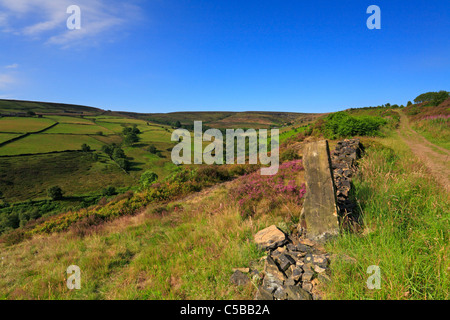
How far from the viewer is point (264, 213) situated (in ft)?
18.0

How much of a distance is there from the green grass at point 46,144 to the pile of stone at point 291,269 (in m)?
69.5

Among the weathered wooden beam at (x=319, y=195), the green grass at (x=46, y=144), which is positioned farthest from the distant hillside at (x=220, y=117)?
the weathered wooden beam at (x=319, y=195)

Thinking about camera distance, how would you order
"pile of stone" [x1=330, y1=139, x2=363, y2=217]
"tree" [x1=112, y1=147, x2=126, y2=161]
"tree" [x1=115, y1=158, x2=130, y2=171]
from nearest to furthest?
"pile of stone" [x1=330, y1=139, x2=363, y2=217], "tree" [x1=115, y1=158, x2=130, y2=171], "tree" [x1=112, y1=147, x2=126, y2=161]

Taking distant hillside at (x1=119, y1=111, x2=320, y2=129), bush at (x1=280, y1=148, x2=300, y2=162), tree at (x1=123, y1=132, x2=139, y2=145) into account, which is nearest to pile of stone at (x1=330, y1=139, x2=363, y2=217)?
bush at (x1=280, y1=148, x2=300, y2=162)

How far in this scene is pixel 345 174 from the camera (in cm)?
741

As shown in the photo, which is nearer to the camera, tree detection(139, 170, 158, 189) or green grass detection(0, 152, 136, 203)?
tree detection(139, 170, 158, 189)

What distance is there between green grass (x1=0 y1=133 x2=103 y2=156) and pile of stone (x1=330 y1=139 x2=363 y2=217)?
69.1 metres

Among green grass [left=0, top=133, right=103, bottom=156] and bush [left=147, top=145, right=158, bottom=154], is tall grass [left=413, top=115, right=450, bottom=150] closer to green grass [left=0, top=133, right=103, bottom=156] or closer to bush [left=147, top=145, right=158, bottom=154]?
bush [left=147, top=145, right=158, bottom=154]

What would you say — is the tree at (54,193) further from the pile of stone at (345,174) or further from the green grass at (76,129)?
the pile of stone at (345,174)

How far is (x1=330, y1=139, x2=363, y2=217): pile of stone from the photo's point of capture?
4.61 metres

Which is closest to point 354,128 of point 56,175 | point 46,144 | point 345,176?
point 345,176

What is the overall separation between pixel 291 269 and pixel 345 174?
19.4 ft

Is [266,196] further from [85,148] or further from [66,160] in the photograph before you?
[85,148]
